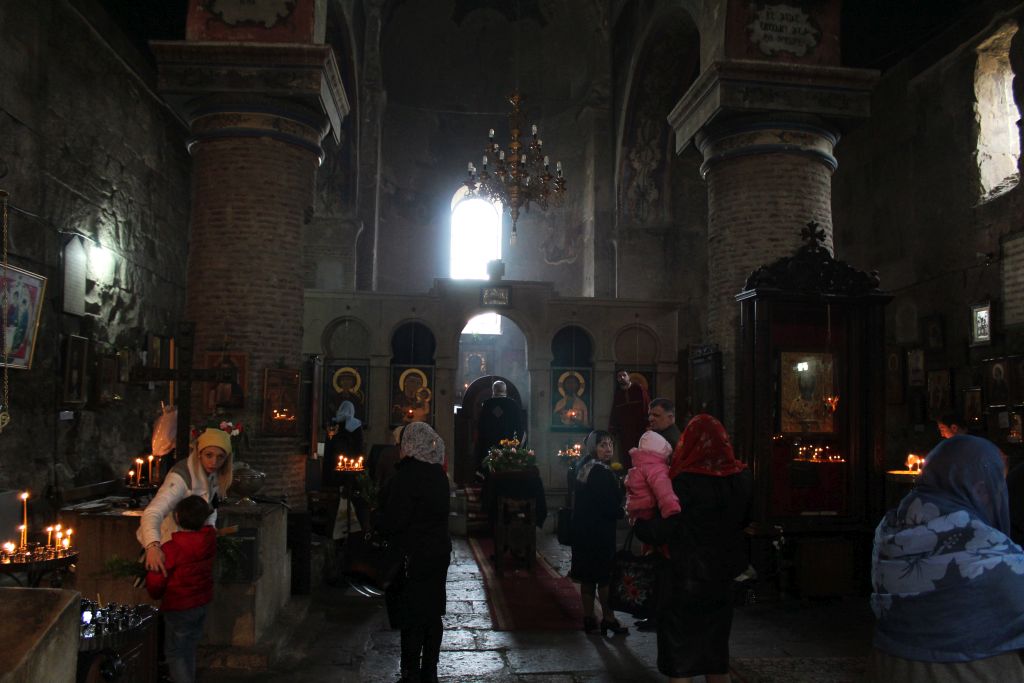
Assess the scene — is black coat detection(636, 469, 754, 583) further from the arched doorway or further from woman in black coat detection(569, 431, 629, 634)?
the arched doorway

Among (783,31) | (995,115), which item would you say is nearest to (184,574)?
(783,31)

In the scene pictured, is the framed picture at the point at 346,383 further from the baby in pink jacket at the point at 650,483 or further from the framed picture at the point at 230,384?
the baby in pink jacket at the point at 650,483

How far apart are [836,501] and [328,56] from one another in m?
7.85

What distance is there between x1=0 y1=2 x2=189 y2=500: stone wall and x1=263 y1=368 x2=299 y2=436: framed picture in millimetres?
1961

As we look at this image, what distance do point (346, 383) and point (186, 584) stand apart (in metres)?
10.6

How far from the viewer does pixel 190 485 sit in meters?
4.31

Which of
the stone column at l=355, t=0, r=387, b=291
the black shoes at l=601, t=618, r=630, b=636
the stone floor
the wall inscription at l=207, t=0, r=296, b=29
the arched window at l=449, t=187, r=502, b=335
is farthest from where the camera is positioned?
the arched window at l=449, t=187, r=502, b=335

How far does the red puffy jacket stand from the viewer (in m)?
3.95

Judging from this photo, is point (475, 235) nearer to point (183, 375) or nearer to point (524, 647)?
point (183, 375)

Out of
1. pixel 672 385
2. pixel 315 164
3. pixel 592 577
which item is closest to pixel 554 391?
pixel 672 385

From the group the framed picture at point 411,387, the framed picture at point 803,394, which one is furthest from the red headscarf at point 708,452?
the framed picture at point 411,387

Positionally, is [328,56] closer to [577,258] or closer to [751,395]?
[751,395]

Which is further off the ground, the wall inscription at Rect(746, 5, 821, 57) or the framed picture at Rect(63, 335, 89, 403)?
the wall inscription at Rect(746, 5, 821, 57)

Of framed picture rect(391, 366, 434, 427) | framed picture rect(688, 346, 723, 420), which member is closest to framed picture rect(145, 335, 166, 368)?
framed picture rect(391, 366, 434, 427)
